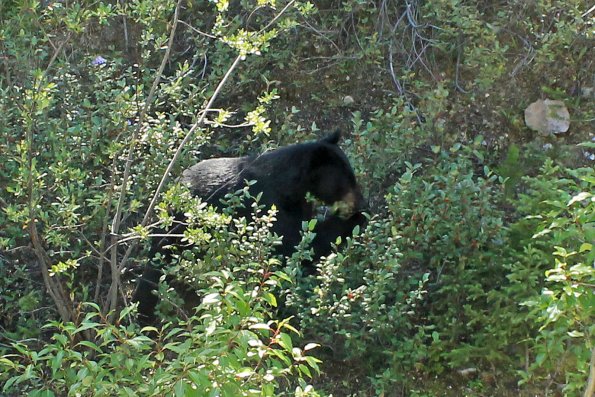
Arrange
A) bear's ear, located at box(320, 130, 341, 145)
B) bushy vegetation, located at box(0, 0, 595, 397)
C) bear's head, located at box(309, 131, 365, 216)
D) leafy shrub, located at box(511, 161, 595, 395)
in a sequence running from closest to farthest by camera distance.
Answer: leafy shrub, located at box(511, 161, 595, 395) → bushy vegetation, located at box(0, 0, 595, 397) → bear's head, located at box(309, 131, 365, 216) → bear's ear, located at box(320, 130, 341, 145)

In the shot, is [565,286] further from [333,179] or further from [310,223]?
[333,179]

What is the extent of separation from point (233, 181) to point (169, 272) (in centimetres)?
126

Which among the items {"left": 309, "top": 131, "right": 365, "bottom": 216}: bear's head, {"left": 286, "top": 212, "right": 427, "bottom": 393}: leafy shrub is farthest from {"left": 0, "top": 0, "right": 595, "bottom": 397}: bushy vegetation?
{"left": 309, "top": 131, "right": 365, "bottom": 216}: bear's head

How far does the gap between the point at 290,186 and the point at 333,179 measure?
394mm

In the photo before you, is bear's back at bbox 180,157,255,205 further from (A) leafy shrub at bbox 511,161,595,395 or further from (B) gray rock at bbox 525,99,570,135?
(B) gray rock at bbox 525,99,570,135

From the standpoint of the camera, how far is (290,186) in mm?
6668

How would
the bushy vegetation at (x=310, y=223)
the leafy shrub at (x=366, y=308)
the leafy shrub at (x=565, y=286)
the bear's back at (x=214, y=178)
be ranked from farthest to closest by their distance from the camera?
the bear's back at (x=214, y=178) → the leafy shrub at (x=366, y=308) → the bushy vegetation at (x=310, y=223) → the leafy shrub at (x=565, y=286)

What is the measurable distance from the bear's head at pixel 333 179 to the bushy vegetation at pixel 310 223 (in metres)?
0.14

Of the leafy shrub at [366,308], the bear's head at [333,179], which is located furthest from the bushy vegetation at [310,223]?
the bear's head at [333,179]

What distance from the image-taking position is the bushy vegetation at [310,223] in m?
3.91

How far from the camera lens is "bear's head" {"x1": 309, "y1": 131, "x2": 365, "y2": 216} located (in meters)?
6.80

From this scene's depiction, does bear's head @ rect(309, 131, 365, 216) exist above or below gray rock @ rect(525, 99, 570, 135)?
above

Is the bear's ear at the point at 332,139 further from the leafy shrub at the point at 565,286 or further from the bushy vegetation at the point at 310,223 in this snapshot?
the leafy shrub at the point at 565,286

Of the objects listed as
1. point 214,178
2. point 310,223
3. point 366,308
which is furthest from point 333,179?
point 366,308
